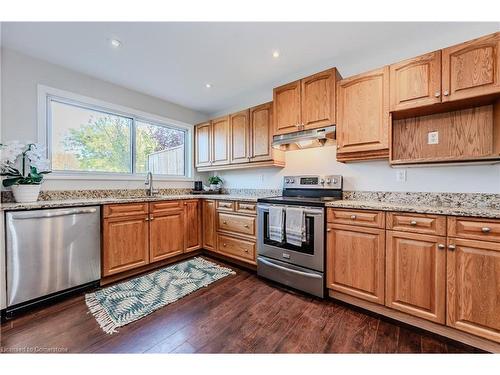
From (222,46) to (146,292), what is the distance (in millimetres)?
2562

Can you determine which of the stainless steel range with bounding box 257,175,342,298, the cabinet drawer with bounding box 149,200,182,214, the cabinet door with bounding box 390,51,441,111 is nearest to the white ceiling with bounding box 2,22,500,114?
the cabinet door with bounding box 390,51,441,111

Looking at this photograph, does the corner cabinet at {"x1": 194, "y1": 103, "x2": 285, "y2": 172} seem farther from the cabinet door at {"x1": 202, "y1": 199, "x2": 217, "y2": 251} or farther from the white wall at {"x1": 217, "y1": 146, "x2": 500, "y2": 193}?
the cabinet door at {"x1": 202, "y1": 199, "x2": 217, "y2": 251}

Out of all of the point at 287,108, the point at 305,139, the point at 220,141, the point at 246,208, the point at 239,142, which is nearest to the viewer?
the point at 305,139

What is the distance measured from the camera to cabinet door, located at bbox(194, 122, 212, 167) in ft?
12.0

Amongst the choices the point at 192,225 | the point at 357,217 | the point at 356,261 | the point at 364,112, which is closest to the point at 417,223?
the point at 357,217

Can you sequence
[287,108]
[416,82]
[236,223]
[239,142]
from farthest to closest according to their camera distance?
1. [239,142]
2. [236,223]
3. [287,108]
4. [416,82]

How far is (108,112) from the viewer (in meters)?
2.94

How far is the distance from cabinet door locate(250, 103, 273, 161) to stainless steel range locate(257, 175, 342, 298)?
665mm

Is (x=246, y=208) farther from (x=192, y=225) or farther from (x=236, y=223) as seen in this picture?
(x=192, y=225)

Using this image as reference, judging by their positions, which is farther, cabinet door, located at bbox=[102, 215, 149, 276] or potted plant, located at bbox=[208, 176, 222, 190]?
potted plant, located at bbox=[208, 176, 222, 190]
